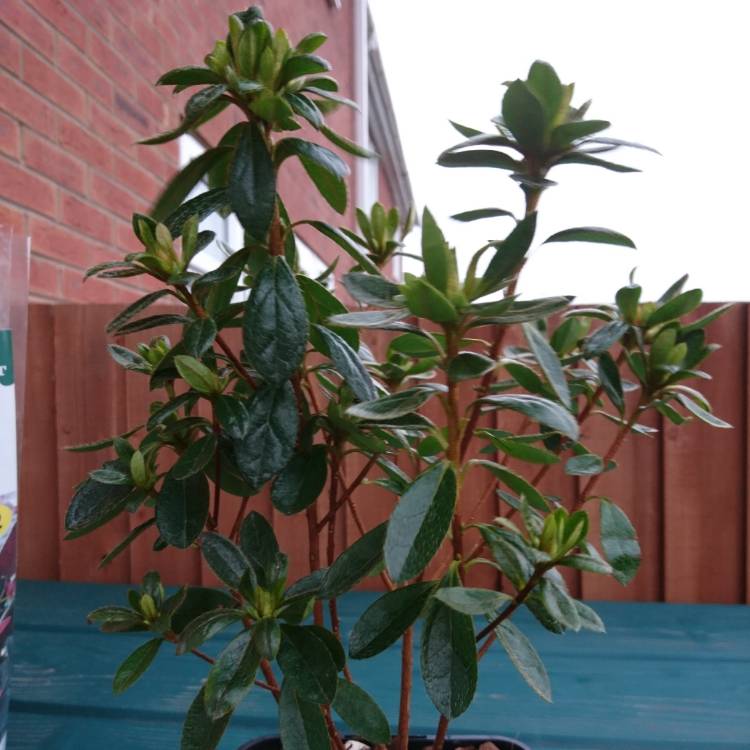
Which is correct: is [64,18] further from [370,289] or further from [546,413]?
[546,413]

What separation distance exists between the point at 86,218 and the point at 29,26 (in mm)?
521

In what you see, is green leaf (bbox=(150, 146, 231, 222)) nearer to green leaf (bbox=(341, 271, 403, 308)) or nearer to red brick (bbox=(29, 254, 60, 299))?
green leaf (bbox=(341, 271, 403, 308))

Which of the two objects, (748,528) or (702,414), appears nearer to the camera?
(702,414)

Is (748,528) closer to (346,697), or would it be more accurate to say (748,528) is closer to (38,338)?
(346,697)

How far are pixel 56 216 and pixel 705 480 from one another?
202 centimetres

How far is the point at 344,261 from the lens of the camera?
5.96 m

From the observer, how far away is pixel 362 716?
54cm

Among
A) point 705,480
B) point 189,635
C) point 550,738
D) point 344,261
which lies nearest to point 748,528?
point 705,480

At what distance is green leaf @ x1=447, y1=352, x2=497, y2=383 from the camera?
0.45 m

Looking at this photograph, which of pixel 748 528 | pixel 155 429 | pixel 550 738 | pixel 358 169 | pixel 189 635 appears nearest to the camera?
pixel 189 635

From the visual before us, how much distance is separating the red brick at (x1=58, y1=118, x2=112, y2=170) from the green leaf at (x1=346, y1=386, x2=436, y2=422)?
5.67 ft

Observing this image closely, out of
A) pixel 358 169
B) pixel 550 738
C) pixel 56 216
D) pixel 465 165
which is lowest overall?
pixel 550 738

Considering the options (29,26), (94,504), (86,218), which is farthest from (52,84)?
(94,504)

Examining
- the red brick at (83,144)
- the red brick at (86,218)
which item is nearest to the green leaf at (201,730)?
the red brick at (86,218)
